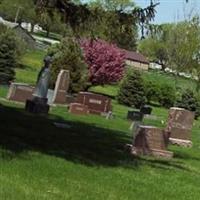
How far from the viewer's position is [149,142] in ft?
52.9

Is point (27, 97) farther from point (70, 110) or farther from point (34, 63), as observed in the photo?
point (34, 63)

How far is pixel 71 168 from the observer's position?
449 inches

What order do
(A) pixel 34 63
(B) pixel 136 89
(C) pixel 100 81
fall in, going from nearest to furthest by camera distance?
(B) pixel 136 89, (C) pixel 100 81, (A) pixel 34 63

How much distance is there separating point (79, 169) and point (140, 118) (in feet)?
59.9

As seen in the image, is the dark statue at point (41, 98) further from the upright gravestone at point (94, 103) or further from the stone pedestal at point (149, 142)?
the stone pedestal at point (149, 142)

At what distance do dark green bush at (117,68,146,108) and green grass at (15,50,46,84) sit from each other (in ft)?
19.4

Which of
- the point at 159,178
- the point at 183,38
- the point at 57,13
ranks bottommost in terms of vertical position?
the point at 159,178

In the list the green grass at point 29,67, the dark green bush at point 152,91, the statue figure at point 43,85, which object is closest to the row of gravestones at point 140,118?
the statue figure at point 43,85

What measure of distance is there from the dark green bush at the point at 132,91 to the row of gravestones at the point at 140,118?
10193 mm

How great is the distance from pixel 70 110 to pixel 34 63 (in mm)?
42860

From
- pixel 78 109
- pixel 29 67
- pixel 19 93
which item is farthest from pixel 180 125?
pixel 29 67

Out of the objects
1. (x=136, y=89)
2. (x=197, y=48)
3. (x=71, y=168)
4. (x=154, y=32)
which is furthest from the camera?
(x=197, y=48)

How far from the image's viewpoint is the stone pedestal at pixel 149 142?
1584 cm

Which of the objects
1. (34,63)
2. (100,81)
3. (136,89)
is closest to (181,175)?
(136,89)
